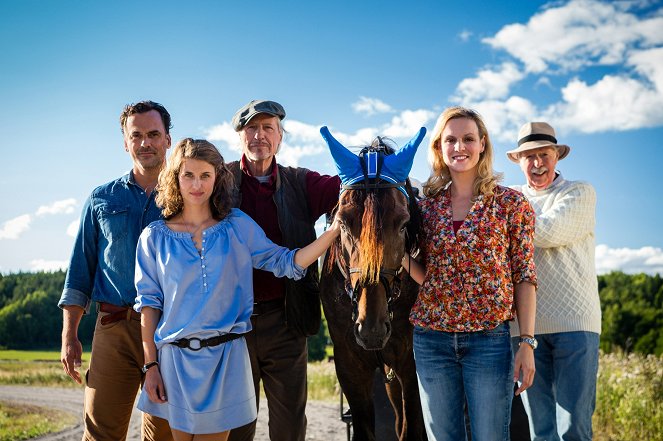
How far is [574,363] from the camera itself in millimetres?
3842

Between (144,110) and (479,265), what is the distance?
2.74m

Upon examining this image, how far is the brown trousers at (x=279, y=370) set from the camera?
380cm

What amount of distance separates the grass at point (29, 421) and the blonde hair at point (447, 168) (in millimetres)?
9993

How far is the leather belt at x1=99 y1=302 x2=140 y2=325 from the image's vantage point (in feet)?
12.1

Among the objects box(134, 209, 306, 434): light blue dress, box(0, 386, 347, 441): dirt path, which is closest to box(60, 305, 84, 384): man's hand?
box(134, 209, 306, 434): light blue dress

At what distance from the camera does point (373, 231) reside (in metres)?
2.80

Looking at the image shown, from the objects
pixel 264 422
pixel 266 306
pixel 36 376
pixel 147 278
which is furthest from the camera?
pixel 36 376

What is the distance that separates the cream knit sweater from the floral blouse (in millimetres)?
1034

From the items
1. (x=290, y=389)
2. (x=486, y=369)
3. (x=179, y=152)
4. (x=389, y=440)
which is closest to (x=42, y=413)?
(x=389, y=440)

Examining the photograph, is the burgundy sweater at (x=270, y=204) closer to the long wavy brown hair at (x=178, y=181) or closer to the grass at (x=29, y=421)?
the long wavy brown hair at (x=178, y=181)

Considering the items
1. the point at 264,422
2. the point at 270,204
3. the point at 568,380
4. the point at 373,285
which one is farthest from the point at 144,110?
the point at 264,422

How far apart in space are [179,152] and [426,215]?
1510 mm

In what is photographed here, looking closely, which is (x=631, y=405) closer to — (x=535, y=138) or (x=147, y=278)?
(x=535, y=138)

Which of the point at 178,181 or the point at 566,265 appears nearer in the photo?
the point at 178,181
